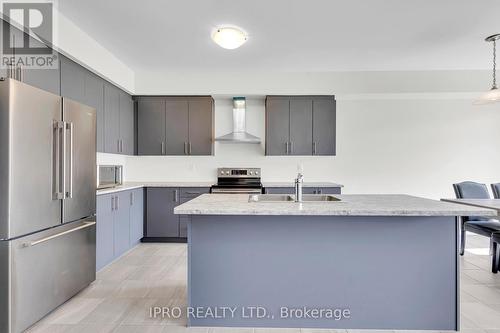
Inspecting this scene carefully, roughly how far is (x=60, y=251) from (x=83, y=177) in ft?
2.12

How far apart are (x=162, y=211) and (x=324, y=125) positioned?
9.24 feet

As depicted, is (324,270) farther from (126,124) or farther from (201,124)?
(126,124)

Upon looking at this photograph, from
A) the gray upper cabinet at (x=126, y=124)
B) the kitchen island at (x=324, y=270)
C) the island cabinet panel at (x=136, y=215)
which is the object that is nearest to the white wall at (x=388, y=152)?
the gray upper cabinet at (x=126, y=124)

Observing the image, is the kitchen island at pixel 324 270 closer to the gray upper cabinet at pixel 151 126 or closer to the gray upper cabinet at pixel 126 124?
the gray upper cabinet at pixel 126 124

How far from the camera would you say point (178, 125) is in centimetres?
466

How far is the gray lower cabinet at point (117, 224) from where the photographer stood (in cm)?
325

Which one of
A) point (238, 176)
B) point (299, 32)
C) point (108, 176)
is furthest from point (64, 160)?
point (238, 176)

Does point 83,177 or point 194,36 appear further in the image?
point 194,36

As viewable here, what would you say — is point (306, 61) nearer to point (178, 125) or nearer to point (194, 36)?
point (194, 36)

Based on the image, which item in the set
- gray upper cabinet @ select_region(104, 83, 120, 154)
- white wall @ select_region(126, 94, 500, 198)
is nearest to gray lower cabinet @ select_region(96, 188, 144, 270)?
gray upper cabinet @ select_region(104, 83, 120, 154)

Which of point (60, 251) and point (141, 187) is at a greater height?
point (141, 187)

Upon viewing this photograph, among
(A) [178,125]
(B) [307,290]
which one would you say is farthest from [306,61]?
(B) [307,290]

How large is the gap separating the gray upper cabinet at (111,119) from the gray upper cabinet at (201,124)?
3.48 feet

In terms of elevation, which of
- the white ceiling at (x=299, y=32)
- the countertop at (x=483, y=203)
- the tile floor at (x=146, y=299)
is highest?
the white ceiling at (x=299, y=32)
